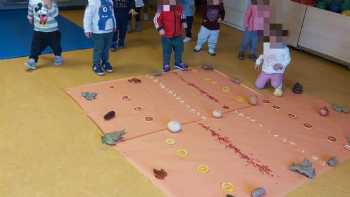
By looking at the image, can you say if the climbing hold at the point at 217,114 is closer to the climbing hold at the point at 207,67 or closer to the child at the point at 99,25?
the climbing hold at the point at 207,67

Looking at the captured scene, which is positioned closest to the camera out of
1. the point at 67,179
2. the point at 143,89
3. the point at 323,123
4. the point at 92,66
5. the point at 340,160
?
the point at 67,179

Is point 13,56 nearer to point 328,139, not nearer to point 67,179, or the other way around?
point 67,179

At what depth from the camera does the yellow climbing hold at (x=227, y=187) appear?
1.90 meters

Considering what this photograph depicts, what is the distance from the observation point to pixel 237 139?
2355 millimetres

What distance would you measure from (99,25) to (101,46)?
0.61 ft

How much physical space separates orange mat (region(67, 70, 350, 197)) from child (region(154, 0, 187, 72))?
279 mm

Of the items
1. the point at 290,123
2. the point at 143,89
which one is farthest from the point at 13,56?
the point at 290,123

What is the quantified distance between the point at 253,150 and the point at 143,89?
1.06m

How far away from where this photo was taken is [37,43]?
10.1 ft

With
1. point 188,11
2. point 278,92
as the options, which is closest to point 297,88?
point 278,92

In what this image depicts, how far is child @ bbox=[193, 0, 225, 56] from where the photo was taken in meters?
3.65

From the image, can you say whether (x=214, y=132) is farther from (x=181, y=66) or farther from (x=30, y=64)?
(x=30, y=64)

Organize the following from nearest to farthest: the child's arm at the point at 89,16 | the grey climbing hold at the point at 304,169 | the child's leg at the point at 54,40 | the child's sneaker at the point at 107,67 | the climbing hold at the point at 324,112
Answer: the grey climbing hold at the point at 304,169
the climbing hold at the point at 324,112
the child's arm at the point at 89,16
the child's leg at the point at 54,40
the child's sneaker at the point at 107,67

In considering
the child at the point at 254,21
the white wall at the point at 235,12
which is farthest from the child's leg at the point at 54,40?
the white wall at the point at 235,12
